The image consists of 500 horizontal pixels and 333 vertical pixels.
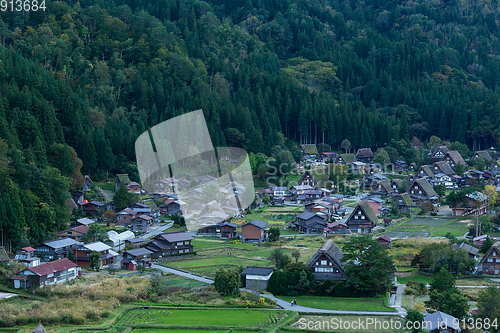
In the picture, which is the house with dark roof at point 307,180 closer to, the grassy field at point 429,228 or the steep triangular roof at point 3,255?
the grassy field at point 429,228

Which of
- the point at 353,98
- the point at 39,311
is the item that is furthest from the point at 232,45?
the point at 39,311

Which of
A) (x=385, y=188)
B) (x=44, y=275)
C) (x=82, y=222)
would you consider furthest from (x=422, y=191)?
(x=44, y=275)

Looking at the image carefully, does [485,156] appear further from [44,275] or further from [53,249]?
[44,275]

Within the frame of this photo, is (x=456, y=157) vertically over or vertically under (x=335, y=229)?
over

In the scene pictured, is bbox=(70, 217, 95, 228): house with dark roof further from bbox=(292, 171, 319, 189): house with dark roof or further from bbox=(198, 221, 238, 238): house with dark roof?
bbox=(292, 171, 319, 189): house with dark roof

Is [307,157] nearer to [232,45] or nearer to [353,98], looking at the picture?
[353,98]

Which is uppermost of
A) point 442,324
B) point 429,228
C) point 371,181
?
point 371,181
